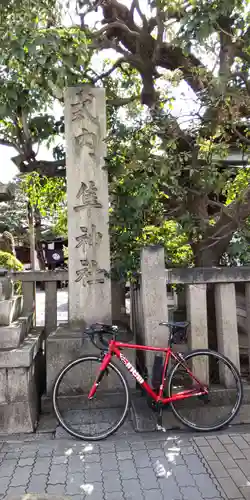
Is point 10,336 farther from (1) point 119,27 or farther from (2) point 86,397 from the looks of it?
(1) point 119,27

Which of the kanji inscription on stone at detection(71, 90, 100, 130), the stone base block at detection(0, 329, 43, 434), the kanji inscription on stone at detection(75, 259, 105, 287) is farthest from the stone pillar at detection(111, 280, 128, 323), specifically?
the kanji inscription on stone at detection(71, 90, 100, 130)

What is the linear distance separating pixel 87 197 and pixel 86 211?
189 millimetres

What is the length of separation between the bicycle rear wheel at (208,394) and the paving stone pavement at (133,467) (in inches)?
11.1

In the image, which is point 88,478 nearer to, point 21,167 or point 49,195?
point 21,167

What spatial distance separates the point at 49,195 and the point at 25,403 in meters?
4.28

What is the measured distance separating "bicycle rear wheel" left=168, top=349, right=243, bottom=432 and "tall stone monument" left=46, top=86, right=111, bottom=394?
1.33 metres

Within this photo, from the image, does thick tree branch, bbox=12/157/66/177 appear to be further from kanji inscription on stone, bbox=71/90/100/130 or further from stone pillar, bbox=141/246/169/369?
stone pillar, bbox=141/246/169/369

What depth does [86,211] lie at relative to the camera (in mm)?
5664

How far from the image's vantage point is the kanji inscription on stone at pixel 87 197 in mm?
5656

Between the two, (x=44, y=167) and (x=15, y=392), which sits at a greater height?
(x=44, y=167)

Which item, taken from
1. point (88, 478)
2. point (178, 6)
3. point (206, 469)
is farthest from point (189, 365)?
point (178, 6)

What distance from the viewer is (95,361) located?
4.93 meters

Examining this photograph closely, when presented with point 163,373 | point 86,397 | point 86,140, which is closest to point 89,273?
point 86,397

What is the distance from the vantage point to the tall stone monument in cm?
561
